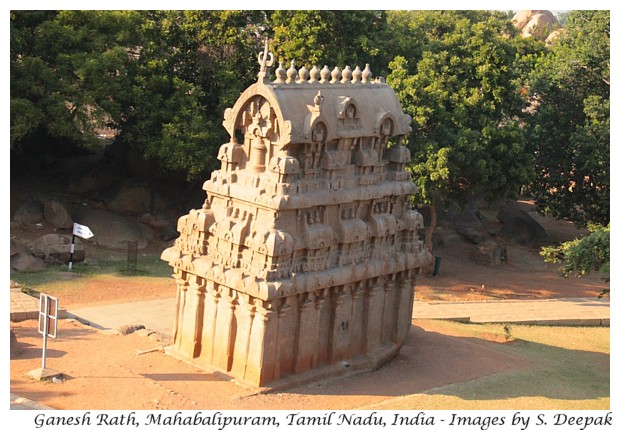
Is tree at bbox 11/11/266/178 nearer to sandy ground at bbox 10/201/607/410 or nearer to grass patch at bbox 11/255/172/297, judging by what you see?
grass patch at bbox 11/255/172/297

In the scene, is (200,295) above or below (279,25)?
below

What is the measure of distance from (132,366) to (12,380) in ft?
8.54

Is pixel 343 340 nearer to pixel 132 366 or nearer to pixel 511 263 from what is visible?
pixel 132 366

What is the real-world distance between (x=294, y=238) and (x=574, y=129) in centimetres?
2310

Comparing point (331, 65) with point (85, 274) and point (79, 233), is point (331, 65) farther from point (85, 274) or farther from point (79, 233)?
point (85, 274)

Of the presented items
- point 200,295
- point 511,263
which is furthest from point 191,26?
point 200,295

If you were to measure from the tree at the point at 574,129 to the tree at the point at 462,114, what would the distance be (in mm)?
1884

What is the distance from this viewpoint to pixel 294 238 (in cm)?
2070

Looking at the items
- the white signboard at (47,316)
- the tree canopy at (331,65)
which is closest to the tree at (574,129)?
the tree canopy at (331,65)

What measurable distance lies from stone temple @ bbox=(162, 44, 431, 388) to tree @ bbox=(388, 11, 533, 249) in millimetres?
11626

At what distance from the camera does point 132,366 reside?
69.3ft

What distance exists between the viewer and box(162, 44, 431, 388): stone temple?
2055cm

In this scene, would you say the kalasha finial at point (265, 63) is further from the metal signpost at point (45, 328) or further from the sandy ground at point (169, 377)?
the sandy ground at point (169, 377)

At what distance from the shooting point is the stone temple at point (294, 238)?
809 inches
